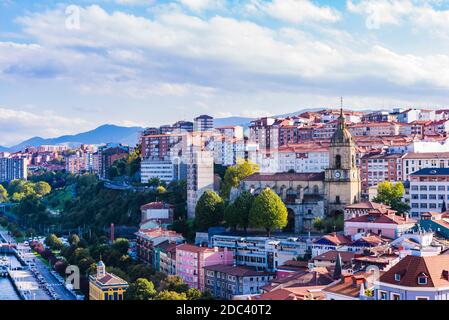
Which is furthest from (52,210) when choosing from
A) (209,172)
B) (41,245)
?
(209,172)

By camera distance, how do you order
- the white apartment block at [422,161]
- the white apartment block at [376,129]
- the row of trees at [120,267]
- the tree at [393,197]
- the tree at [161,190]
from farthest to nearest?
the white apartment block at [376,129], the tree at [161,190], the white apartment block at [422,161], the tree at [393,197], the row of trees at [120,267]

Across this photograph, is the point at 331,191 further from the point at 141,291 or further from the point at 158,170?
the point at 158,170

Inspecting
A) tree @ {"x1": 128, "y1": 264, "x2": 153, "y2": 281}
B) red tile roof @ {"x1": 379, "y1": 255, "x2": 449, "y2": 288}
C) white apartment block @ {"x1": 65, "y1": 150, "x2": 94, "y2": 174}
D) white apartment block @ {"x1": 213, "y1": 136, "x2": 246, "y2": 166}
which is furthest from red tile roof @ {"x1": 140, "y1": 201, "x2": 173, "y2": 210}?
white apartment block @ {"x1": 65, "y1": 150, "x2": 94, "y2": 174}

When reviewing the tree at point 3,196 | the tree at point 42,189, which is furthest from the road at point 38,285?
the tree at point 3,196

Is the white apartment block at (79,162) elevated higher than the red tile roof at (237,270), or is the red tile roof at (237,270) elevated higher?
the white apartment block at (79,162)

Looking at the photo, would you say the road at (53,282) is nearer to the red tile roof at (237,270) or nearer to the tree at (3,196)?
the red tile roof at (237,270)

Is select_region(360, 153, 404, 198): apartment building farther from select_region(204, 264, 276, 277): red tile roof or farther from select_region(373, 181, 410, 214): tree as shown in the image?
select_region(204, 264, 276, 277): red tile roof

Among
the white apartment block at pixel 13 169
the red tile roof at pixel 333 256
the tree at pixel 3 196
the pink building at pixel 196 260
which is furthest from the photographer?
the white apartment block at pixel 13 169
